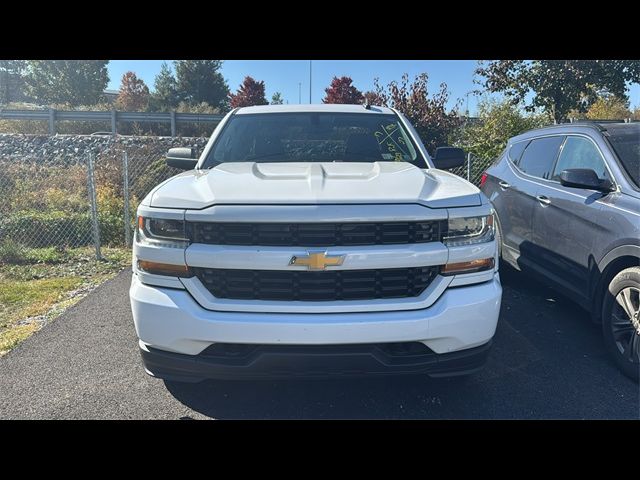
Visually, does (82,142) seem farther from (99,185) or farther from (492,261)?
(492,261)

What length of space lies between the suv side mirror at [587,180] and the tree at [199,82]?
149ft

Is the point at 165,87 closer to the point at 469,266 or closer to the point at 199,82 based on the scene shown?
the point at 199,82

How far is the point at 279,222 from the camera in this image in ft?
7.61

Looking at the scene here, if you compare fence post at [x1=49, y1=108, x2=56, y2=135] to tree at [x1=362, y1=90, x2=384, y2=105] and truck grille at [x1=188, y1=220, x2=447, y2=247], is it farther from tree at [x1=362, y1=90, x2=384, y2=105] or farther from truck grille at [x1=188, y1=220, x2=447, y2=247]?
truck grille at [x1=188, y1=220, x2=447, y2=247]

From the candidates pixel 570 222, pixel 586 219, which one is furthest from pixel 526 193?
pixel 586 219

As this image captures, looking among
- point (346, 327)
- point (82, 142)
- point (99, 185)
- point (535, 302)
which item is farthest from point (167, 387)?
point (82, 142)

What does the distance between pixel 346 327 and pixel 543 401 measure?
1.54m

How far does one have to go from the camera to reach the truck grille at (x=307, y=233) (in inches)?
92.5

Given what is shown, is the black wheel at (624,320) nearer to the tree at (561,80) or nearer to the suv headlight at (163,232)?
the suv headlight at (163,232)

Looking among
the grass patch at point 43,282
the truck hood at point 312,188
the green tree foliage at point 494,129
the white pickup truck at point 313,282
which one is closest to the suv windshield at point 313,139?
the truck hood at point 312,188

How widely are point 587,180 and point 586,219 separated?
0.32 m

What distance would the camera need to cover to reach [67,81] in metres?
44.4

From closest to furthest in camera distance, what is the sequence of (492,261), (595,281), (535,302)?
(492,261), (595,281), (535,302)

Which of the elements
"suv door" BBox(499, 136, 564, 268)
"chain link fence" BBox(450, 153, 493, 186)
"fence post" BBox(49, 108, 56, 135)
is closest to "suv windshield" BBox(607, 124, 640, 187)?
"suv door" BBox(499, 136, 564, 268)
